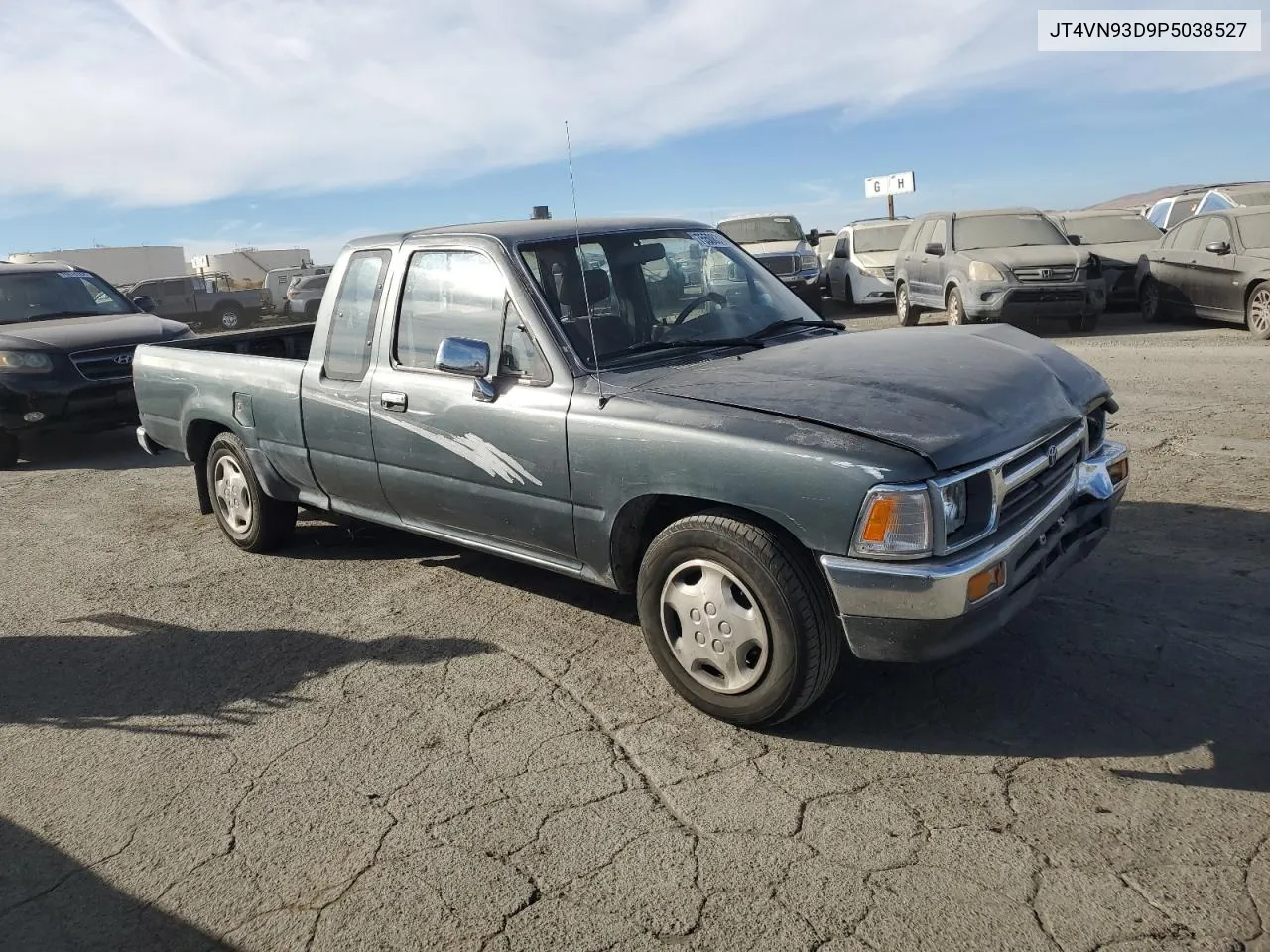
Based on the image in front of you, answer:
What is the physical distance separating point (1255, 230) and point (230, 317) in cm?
3042

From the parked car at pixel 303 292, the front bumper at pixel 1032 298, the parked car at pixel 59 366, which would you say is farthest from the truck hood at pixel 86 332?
the parked car at pixel 303 292

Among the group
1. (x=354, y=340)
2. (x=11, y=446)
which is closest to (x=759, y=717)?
(x=354, y=340)

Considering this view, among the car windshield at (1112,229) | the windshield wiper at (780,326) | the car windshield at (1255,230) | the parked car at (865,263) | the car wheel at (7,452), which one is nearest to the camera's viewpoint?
the windshield wiper at (780,326)

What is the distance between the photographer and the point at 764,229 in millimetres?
19969

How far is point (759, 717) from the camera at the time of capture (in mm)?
3580

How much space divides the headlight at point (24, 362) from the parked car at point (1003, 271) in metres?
10.2

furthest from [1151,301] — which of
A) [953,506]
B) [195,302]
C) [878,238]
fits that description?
[195,302]

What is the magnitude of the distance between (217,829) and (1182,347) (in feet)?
37.2

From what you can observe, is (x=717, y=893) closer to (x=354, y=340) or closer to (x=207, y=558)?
(x=354, y=340)

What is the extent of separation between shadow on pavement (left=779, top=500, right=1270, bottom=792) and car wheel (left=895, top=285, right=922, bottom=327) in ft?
36.4

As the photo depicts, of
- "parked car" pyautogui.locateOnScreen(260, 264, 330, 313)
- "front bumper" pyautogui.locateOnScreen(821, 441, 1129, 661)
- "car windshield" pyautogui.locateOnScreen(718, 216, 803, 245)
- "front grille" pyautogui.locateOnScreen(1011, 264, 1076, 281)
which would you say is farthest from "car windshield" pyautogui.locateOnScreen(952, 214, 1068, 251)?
"parked car" pyautogui.locateOnScreen(260, 264, 330, 313)

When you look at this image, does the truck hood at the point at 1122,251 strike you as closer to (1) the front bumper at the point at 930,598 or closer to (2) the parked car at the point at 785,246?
(2) the parked car at the point at 785,246

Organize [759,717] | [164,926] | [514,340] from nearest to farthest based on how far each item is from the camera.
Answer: [164,926] < [759,717] < [514,340]

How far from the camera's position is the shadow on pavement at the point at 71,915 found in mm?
2816
